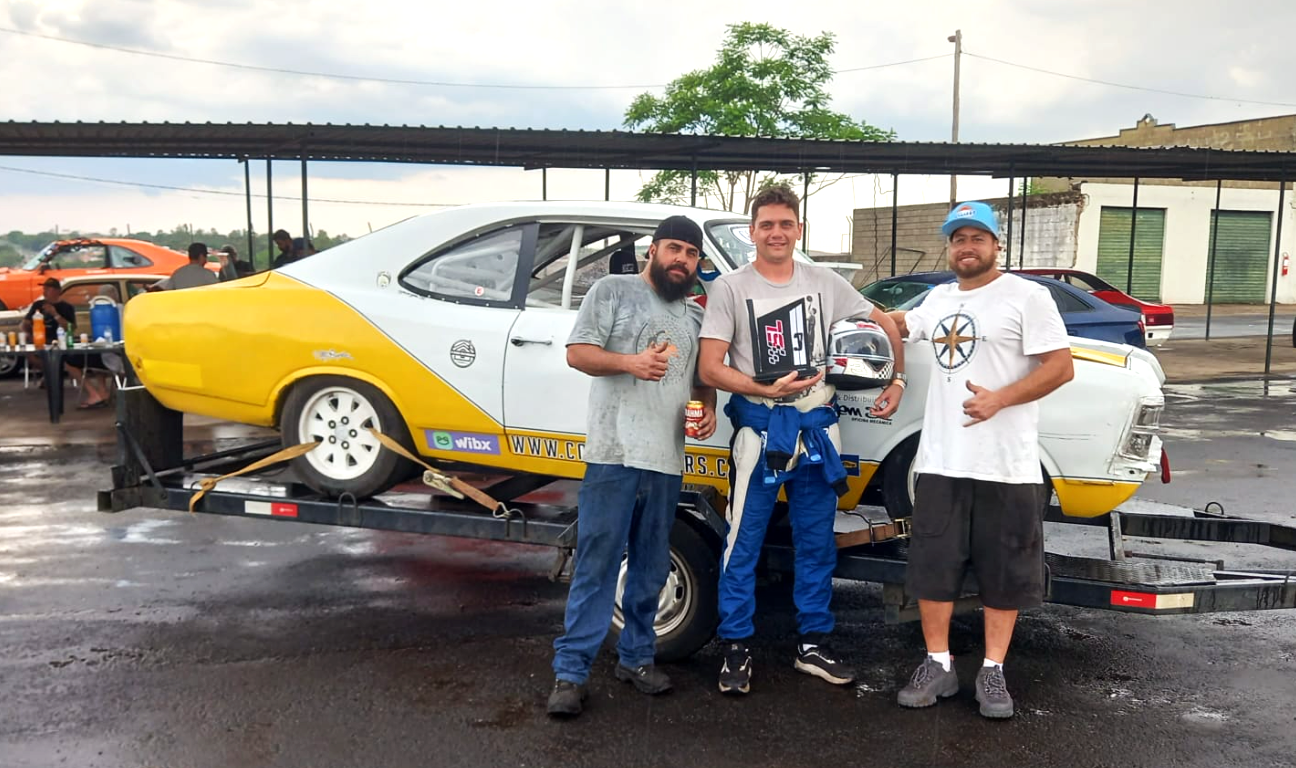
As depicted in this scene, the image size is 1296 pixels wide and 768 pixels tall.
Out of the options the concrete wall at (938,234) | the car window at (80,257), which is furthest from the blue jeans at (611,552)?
the concrete wall at (938,234)

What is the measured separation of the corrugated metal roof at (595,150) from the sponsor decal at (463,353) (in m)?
8.10

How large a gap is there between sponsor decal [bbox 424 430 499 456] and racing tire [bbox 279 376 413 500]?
16cm

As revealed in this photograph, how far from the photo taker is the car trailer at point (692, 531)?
4.17 m

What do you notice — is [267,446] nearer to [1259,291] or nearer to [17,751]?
[17,751]

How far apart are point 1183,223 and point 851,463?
37.6 metres

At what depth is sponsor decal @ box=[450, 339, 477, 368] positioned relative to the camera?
4.94 meters

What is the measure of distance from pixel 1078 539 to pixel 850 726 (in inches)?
133

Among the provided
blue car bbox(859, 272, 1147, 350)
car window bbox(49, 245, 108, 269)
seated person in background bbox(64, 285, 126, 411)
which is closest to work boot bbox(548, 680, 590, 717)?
blue car bbox(859, 272, 1147, 350)

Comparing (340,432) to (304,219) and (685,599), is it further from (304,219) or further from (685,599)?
(304,219)

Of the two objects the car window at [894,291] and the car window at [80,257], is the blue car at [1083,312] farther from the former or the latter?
the car window at [80,257]

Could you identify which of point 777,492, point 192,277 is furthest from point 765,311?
point 192,277

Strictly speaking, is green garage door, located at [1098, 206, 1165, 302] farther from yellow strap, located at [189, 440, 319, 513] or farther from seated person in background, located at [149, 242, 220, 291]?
yellow strap, located at [189, 440, 319, 513]

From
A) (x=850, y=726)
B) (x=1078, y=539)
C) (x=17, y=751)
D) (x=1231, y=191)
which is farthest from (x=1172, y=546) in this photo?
(x=1231, y=191)

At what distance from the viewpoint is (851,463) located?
463 cm
